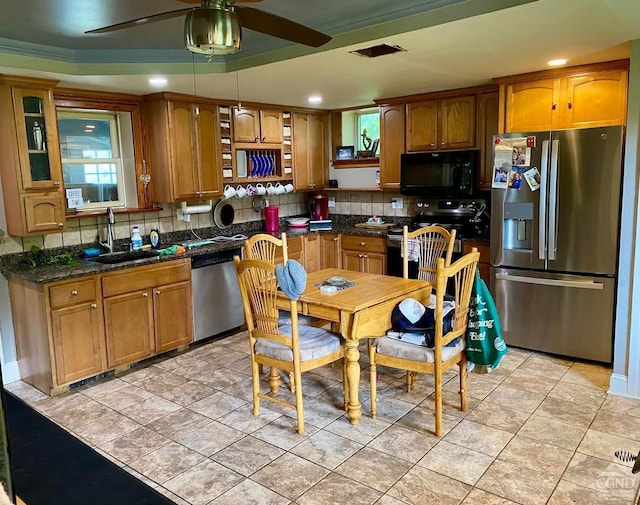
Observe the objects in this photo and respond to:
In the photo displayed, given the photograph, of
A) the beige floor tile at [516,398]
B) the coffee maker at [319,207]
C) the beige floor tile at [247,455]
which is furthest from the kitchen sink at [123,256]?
the beige floor tile at [516,398]

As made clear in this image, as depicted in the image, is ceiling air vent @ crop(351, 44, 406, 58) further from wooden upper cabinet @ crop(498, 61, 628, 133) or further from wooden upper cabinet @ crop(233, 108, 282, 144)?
wooden upper cabinet @ crop(233, 108, 282, 144)

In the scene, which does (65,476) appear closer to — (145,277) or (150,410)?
(150,410)

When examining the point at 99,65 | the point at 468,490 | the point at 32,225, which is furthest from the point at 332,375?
the point at 99,65

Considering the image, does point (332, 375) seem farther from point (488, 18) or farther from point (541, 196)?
point (488, 18)

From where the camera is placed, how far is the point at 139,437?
3002 mm

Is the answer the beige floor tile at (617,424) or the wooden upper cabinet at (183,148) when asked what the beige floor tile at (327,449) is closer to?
the beige floor tile at (617,424)

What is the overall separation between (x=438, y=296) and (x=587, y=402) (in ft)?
4.81

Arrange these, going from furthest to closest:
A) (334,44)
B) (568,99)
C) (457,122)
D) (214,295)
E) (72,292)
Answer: (457,122) < (214,295) < (568,99) < (72,292) < (334,44)

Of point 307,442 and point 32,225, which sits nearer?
point 307,442

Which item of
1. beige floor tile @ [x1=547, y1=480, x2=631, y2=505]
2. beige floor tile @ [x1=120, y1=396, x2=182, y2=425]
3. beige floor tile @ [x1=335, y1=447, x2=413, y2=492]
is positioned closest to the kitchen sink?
beige floor tile @ [x1=120, y1=396, x2=182, y2=425]

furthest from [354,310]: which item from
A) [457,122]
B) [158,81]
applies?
[457,122]

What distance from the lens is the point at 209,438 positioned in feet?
9.73

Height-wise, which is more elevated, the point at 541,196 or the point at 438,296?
the point at 541,196

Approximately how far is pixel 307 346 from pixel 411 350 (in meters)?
0.61
